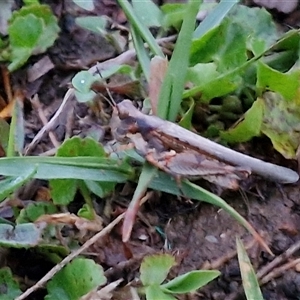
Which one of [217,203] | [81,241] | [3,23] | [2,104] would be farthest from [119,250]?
[3,23]

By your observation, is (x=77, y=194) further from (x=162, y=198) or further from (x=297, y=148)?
(x=297, y=148)

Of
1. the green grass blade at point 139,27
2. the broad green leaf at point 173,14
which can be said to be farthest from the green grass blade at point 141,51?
the broad green leaf at point 173,14

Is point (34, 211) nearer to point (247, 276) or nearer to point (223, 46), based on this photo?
point (247, 276)

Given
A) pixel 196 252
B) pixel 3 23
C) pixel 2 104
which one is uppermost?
pixel 3 23

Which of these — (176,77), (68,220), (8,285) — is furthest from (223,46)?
(8,285)

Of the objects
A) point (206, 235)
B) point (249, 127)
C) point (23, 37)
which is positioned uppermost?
point (23, 37)

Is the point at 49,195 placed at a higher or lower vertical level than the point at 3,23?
lower

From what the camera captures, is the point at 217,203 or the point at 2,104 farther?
the point at 2,104

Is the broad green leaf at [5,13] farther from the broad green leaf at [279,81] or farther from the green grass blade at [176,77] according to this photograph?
the broad green leaf at [279,81]
